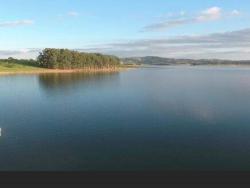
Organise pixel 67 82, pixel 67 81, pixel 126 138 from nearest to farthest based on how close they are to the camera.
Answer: pixel 126 138, pixel 67 82, pixel 67 81

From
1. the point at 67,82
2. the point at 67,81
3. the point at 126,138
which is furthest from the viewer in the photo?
the point at 67,81

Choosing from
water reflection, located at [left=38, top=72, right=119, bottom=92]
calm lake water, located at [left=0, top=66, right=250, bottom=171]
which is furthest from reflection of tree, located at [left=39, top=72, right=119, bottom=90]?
calm lake water, located at [left=0, top=66, right=250, bottom=171]

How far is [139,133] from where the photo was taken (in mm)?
38031

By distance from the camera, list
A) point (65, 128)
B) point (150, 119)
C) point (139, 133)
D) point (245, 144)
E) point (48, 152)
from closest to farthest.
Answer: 1. point (48, 152)
2. point (245, 144)
3. point (139, 133)
4. point (65, 128)
5. point (150, 119)

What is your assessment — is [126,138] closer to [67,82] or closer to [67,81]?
[67,82]

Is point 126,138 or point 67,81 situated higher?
point 126,138

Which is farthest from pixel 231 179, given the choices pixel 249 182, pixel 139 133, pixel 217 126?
pixel 217 126

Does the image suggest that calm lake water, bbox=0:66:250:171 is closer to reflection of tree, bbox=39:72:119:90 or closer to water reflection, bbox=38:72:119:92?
water reflection, bbox=38:72:119:92

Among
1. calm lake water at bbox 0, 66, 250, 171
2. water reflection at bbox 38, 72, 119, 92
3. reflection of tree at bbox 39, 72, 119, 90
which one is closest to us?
calm lake water at bbox 0, 66, 250, 171

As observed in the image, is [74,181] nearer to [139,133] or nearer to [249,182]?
[249,182]

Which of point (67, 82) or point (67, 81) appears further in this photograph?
point (67, 81)

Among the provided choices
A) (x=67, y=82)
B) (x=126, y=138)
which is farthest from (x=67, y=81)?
(x=126, y=138)

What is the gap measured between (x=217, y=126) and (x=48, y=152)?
2155 cm

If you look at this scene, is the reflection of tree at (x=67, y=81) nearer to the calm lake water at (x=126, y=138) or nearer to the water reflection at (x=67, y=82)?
the water reflection at (x=67, y=82)
